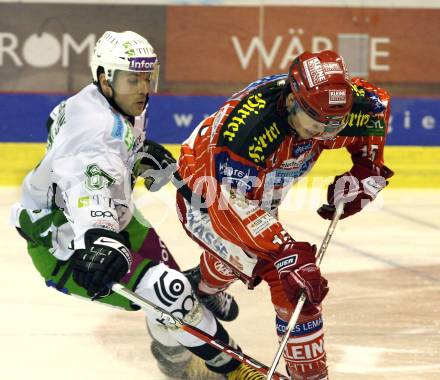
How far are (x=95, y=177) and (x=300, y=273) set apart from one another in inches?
24.7

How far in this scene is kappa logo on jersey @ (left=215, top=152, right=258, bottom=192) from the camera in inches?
133

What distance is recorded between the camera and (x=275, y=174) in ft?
12.1

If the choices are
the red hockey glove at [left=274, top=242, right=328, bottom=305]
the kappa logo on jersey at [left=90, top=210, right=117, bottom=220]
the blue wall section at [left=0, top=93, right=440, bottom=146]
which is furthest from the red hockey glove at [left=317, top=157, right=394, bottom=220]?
the blue wall section at [left=0, top=93, right=440, bottom=146]

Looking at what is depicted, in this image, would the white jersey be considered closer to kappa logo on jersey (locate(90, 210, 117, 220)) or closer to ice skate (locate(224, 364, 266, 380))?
kappa logo on jersey (locate(90, 210, 117, 220))

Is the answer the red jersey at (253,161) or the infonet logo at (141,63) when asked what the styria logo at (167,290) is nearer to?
the red jersey at (253,161)

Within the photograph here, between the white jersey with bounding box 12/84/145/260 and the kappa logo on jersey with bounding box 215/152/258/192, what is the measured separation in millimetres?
293

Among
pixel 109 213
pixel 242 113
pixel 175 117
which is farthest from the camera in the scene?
pixel 175 117

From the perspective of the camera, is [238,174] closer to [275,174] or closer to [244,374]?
[275,174]

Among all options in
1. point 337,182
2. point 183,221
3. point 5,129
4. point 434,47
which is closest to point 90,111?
point 183,221

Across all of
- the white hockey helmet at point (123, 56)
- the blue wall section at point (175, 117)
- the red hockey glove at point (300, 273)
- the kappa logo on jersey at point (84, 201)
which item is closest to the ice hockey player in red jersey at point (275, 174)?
the red hockey glove at point (300, 273)

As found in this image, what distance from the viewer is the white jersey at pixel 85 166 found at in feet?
10.9

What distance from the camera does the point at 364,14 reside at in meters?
7.54

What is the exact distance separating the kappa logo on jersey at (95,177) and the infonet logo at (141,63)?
0.44 meters

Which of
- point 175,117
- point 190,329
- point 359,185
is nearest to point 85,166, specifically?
point 190,329
